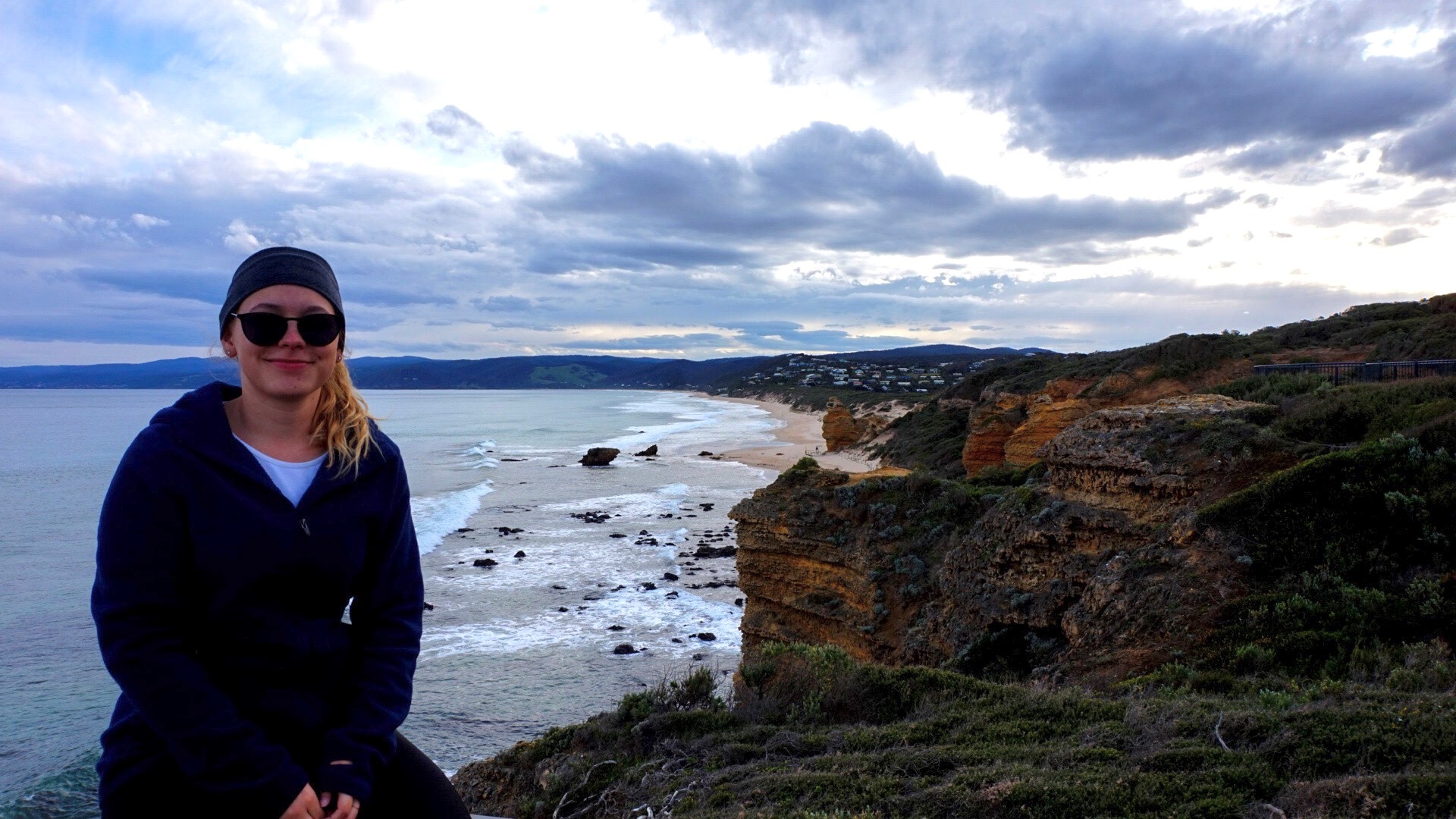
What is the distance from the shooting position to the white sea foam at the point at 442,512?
28.1 meters

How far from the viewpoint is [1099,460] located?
416 inches

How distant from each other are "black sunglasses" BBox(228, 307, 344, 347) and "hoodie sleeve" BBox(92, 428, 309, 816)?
1.38ft

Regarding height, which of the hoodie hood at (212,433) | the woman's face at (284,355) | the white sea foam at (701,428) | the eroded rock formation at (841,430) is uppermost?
the woman's face at (284,355)

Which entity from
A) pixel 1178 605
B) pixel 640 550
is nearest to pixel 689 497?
pixel 640 550

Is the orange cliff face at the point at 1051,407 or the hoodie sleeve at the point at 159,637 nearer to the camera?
the hoodie sleeve at the point at 159,637

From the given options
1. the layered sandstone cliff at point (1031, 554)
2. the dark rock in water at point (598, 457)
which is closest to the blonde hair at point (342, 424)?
the layered sandstone cliff at point (1031, 554)

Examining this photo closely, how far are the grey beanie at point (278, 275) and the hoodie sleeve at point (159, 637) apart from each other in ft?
1.77

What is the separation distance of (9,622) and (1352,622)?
965 inches

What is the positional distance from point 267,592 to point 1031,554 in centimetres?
1026

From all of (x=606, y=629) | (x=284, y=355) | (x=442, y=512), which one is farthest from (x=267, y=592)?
(x=442, y=512)

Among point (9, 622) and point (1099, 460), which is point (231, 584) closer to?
point (1099, 460)

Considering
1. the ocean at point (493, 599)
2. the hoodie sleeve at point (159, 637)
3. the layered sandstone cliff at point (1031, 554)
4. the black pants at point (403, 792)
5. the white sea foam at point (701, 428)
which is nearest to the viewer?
the hoodie sleeve at point (159, 637)

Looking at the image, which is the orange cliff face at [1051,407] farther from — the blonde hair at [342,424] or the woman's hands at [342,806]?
the woman's hands at [342,806]

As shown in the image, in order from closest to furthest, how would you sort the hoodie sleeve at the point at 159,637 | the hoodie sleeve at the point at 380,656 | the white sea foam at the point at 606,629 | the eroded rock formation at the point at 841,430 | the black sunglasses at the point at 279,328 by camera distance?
the hoodie sleeve at the point at 159,637
the hoodie sleeve at the point at 380,656
the black sunglasses at the point at 279,328
the white sea foam at the point at 606,629
the eroded rock formation at the point at 841,430
